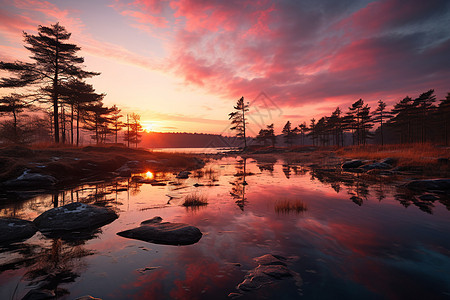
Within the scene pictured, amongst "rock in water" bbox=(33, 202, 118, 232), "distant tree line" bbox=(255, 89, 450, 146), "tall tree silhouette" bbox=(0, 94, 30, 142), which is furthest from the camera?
"distant tree line" bbox=(255, 89, 450, 146)

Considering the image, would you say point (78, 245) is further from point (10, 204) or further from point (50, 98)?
point (50, 98)

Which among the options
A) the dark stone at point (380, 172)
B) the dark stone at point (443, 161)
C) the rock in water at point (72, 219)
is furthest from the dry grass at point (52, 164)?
the dark stone at point (443, 161)

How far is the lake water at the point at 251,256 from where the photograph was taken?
320 cm

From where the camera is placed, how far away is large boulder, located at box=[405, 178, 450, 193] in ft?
34.7

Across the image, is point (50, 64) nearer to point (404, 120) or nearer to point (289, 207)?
point (289, 207)

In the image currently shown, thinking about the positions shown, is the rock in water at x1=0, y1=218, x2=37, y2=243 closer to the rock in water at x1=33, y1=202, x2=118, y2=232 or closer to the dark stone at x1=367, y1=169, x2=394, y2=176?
the rock in water at x1=33, y1=202, x2=118, y2=232

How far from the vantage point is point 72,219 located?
19.5 feet

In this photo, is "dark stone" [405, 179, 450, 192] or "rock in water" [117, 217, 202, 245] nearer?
"rock in water" [117, 217, 202, 245]

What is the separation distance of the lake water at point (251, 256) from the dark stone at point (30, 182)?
14.7 feet

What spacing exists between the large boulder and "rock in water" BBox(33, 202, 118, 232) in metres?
16.0

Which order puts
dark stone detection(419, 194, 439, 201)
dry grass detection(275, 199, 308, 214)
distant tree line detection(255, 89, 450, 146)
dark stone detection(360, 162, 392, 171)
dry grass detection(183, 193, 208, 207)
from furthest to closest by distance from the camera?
distant tree line detection(255, 89, 450, 146) < dark stone detection(360, 162, 392, 171) < dark stone detection(419, 194, 439, 201) < dry grass detection(183, 193, 208, 207) < dry grass detection(275, 199, 308, 214)

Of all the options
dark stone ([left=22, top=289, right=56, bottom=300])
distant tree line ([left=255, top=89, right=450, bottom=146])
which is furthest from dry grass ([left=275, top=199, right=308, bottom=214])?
distant tree line ([left=255, top=89, right=450, bottom=146])

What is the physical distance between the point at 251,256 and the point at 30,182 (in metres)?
14.2

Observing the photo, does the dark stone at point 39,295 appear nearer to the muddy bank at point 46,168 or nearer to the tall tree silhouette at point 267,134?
the muddy bank at point 46,168
